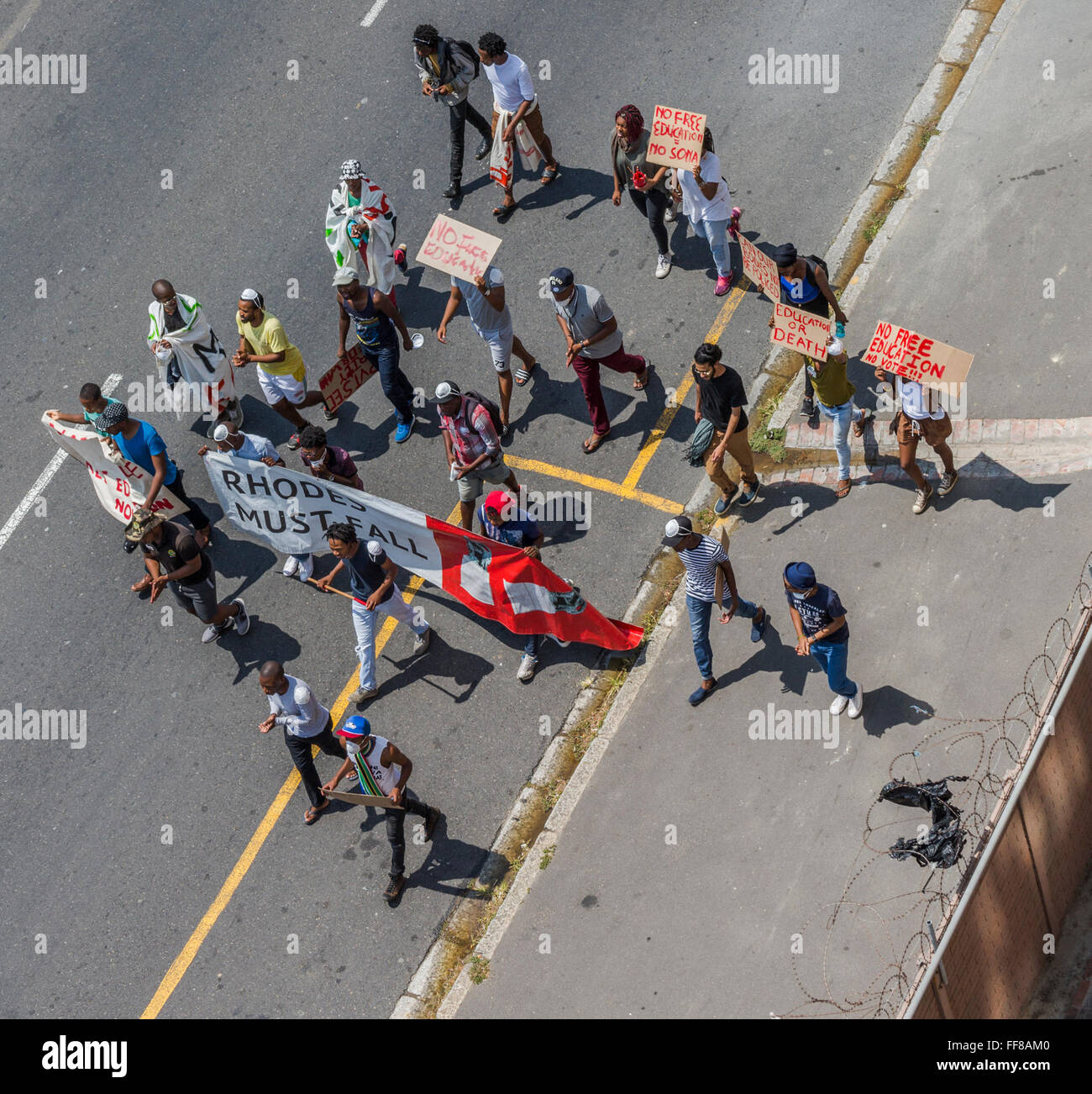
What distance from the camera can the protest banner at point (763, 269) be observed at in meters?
11.6

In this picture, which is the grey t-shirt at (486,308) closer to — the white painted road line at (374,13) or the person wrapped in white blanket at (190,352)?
the person wrapped in white blanket at (190,352)

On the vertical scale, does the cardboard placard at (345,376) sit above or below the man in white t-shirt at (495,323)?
below

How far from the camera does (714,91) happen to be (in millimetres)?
14781

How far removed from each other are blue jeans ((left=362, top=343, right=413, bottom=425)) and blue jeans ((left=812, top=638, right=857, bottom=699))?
4927 millimetres

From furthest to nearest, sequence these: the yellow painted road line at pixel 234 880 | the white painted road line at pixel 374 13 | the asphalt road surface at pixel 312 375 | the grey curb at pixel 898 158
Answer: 1. the white painted road line at pixel 374 13
2. the grey curb at pixel 898 158
3. the asphalt road surface at pixel 312 375
4. the yellow painted road line at pixel 234 880

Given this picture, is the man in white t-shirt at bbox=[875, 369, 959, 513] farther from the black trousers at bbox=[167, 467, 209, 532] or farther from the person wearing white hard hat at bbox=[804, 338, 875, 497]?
the black trousers at bbox=[167, 467, 209, 532]

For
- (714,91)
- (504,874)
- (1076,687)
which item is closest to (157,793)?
(504,874)

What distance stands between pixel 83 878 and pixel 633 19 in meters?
11.3

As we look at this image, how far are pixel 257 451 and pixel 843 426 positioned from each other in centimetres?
530

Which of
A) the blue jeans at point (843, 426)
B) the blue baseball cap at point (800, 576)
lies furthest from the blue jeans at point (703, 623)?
the blue jeans at point (843, 426)

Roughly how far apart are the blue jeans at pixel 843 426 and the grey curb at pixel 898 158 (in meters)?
0.95

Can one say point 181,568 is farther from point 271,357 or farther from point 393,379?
point 393,379

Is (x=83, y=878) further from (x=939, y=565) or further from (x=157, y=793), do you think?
(x=939, y=565)

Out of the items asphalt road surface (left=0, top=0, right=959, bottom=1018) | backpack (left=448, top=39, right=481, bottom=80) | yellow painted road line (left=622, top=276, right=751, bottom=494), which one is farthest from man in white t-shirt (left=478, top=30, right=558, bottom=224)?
yellow painted road line (left=622, top=276, right=751, bottom=494)
